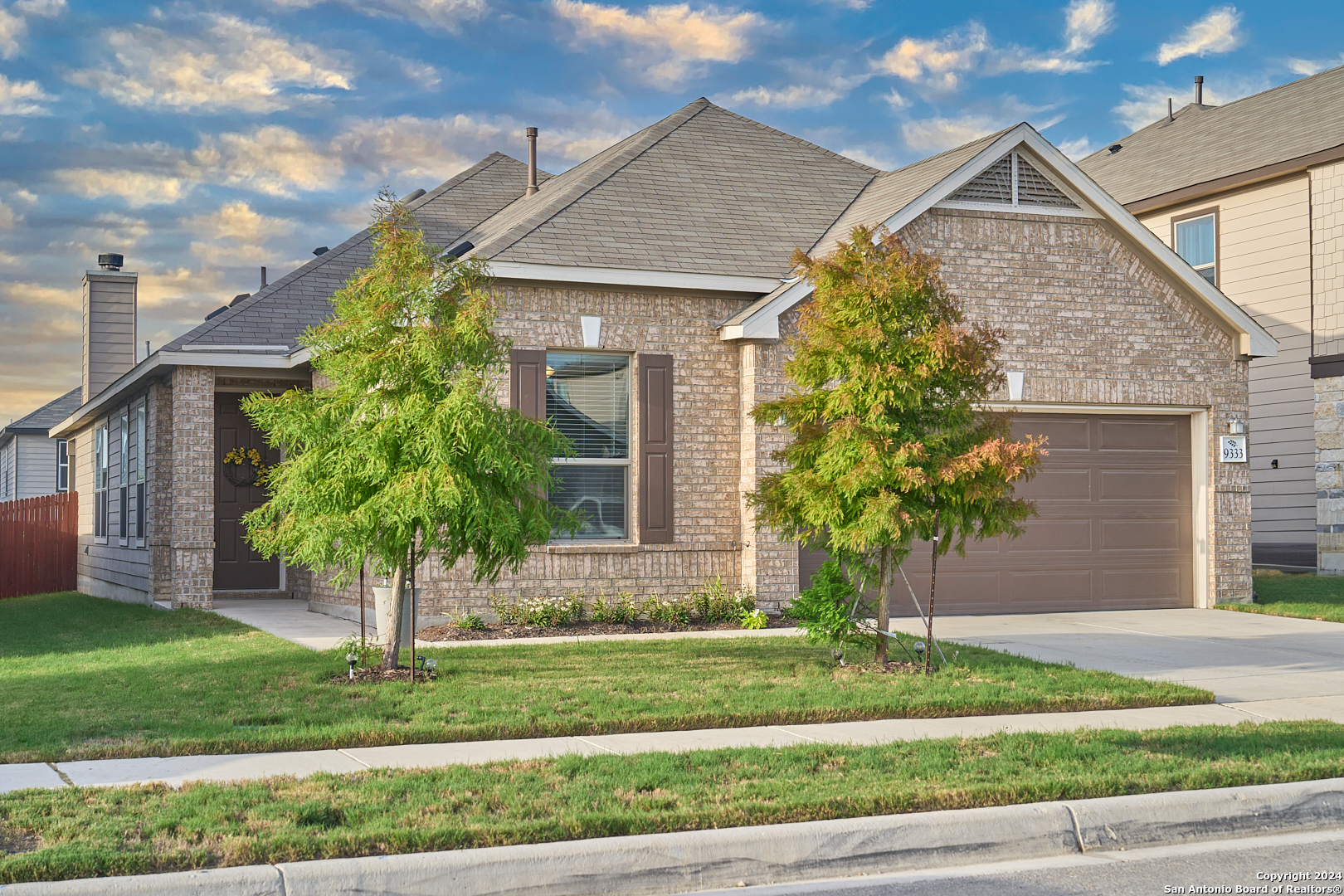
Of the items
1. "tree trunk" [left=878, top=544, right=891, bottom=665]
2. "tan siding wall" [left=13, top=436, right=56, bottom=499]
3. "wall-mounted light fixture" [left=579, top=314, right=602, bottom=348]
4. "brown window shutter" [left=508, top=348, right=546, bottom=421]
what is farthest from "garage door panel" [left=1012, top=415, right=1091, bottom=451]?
"tan siding wall" [left=13, top=436, right=56, bottom=499]

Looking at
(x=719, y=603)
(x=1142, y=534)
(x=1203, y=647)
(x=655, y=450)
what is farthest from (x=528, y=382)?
(x=1142, y=534)

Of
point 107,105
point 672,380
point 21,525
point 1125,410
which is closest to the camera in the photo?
point 672,380

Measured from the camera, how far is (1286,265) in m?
19.9

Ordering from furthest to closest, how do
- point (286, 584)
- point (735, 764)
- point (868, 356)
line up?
1. point (286, 584)
2. point (868, 356)
3. point (735, 764)

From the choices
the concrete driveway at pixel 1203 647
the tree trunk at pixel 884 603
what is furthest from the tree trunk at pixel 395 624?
the concrete driveway at pixel 1203 647

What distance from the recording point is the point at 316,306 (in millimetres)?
17828

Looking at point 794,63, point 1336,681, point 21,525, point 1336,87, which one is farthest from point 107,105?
point 1336,87

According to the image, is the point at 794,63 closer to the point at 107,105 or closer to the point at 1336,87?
the point at 1336,87

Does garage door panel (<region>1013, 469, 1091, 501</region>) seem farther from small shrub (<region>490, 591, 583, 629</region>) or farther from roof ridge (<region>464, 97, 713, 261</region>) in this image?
roof ridge (<region>464, 97, 713, 261</region>)

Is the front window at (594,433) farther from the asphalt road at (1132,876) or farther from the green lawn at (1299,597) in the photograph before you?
the asphalt road at (1132,876)

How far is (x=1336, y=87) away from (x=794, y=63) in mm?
9724

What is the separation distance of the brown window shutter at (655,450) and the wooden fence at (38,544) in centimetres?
1613

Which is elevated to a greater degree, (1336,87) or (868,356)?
(1336,87)

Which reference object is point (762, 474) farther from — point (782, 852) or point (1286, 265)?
point (1286, 265)
